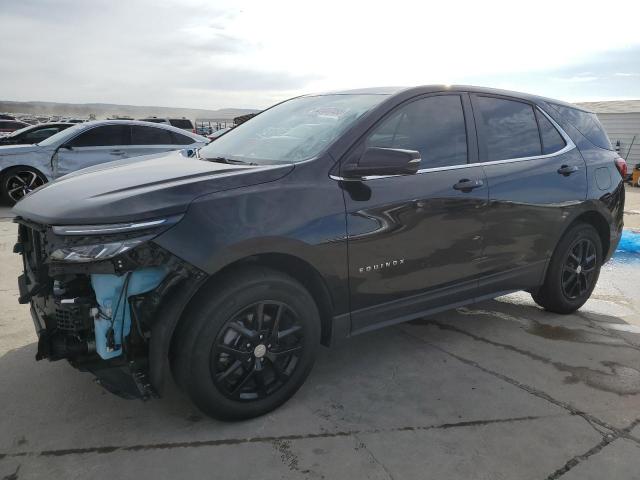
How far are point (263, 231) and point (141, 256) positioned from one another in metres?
0.58

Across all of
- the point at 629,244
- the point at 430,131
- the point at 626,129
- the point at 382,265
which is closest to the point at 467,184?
the point at 430,131

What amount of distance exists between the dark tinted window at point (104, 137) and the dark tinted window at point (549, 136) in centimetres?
754

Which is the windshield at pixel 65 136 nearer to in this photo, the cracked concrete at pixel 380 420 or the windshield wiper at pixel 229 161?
the cracked concrete at pixel 380 420

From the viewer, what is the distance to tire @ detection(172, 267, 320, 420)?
250 cm

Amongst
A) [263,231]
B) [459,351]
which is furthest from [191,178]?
[459,351]

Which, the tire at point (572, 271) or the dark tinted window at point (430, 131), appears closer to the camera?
the dark tinted window at point (430, 131)

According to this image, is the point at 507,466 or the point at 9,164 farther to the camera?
the point at 9,164

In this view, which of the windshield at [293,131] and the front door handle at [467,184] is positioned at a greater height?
the windshield at [293,131]

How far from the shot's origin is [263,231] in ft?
8.42

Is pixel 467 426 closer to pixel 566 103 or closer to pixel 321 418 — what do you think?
pixel 321 418

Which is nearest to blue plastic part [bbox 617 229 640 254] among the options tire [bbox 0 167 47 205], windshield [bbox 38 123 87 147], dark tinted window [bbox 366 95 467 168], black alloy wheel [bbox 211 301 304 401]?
dark tinted window [bbox 366 95 467 168]

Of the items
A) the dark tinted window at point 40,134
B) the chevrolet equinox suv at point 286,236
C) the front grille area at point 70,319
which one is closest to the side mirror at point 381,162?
the chevrolet equinox suv at point 286,236

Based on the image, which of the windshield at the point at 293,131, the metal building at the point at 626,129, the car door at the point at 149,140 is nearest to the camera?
the windshield at the point at 293,131

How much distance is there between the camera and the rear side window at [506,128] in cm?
366
